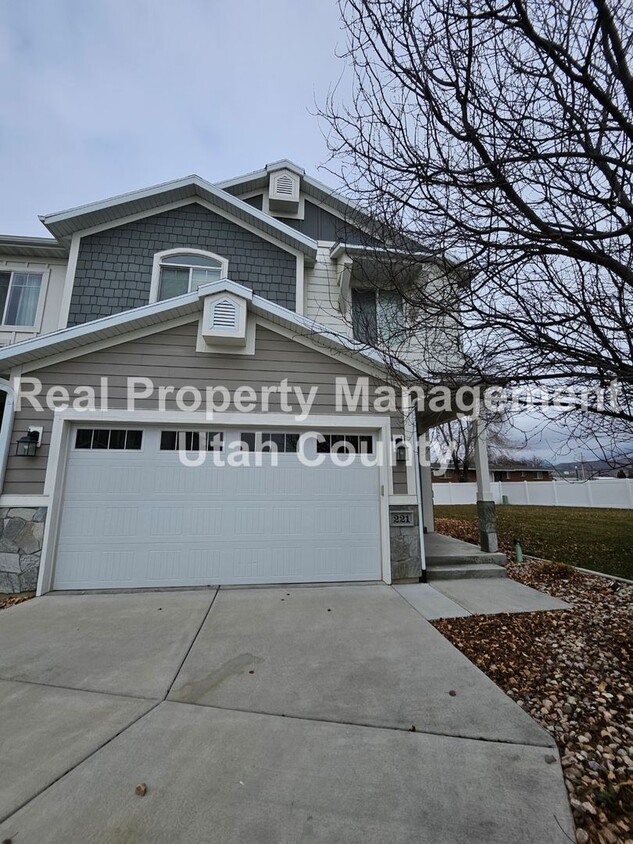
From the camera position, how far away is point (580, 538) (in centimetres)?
931

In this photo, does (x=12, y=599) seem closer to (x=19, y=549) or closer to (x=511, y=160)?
(x=19, y=549)

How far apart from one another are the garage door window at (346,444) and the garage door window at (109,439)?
2.74 m

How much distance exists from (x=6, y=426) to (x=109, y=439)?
50.5 inches

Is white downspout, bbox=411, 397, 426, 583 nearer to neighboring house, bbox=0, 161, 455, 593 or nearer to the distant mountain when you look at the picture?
neighboring house, bbox=0, 161, 455, 593

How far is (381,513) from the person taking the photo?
587 cm

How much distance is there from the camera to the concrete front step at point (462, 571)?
5938 millimetres

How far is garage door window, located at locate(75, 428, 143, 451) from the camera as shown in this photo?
5.57m

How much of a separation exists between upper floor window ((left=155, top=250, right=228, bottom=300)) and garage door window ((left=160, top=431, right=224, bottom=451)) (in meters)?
3.05

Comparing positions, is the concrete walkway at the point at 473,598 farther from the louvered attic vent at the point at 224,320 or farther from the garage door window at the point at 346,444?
the louvered attic vent at the point at 224,320

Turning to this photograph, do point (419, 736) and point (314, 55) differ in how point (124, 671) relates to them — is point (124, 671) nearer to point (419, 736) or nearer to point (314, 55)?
point (419, 736)

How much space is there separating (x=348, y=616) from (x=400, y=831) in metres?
2.69

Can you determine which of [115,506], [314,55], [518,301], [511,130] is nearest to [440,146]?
[511,130]

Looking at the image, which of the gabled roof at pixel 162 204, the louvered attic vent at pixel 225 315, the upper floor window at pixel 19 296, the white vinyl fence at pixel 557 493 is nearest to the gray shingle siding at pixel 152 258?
the gabled roof at pixel 162 204

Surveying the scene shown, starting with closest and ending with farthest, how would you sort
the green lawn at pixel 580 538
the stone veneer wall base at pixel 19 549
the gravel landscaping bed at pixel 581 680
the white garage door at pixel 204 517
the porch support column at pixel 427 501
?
the gravel landscaping bed at pixel 581 680 → the stone veneer wall base at pixel 19 549 → the white garage door at pixel 204 517 → the green lawn at pixel 580 538 → the porch support column at pixel 427 501
